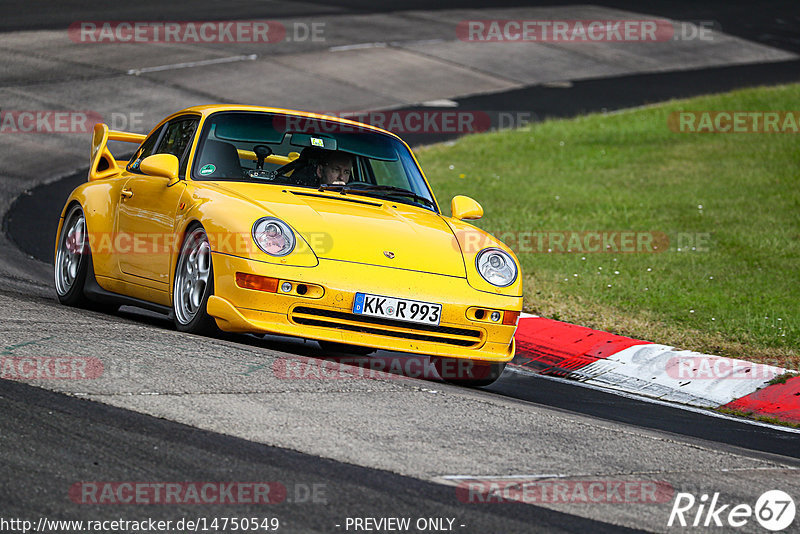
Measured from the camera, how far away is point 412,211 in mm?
7305

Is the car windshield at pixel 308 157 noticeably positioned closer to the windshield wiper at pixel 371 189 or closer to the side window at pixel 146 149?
the windshield wiper at pixel 371 189

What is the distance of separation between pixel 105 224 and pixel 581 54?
62.4ft

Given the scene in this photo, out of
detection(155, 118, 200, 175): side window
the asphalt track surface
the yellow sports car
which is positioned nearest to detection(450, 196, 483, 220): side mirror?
the yellow sports car

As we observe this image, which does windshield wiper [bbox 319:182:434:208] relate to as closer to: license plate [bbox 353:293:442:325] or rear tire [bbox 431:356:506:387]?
rear tire [bbox 431:356:506:387]

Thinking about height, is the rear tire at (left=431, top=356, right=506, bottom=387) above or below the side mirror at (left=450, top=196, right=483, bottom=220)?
below

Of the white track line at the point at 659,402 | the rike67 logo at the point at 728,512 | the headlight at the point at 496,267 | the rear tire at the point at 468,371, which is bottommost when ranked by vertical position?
the white track line at the point at 659,402

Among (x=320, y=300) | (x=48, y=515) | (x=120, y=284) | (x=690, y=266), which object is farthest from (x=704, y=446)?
(x=690, y=266)

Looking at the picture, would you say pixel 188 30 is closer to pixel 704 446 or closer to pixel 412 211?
pixel 412 211

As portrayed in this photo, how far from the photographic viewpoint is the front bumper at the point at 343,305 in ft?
20.1

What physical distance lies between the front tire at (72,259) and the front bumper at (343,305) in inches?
81.7

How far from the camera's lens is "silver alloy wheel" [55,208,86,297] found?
8117 mm

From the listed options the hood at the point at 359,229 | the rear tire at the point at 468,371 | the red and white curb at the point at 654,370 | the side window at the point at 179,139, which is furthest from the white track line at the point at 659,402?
the side window at the point at 179,139

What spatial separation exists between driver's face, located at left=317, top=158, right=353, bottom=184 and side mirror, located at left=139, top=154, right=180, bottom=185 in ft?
3.11

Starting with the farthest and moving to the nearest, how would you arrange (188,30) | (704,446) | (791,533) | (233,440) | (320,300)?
(188,30) → (320,300) → (704,446) → (233,440) → (791,533)
